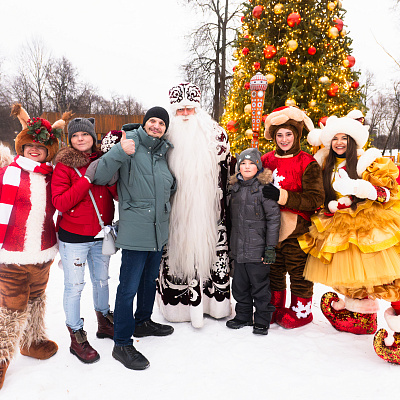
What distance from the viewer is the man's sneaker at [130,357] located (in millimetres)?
2547

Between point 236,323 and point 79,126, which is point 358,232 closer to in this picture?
point 236,323

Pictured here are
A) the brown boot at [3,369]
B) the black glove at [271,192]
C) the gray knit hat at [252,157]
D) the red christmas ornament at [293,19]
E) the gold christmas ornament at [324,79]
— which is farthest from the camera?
the gold christmas ornament at [324,79]

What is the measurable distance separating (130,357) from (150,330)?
54 centimetres

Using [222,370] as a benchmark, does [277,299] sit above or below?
above

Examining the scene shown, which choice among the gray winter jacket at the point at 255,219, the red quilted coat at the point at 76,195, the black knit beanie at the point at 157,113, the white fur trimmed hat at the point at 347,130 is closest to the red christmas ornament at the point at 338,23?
the white fur trimmed hat at the point at 347,130

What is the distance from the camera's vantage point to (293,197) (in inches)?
114

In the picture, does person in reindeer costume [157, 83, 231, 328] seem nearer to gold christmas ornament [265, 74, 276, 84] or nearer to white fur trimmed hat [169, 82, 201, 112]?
white fur trimmed hat [169, 82, 201, 112]

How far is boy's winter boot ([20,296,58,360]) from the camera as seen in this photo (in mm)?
2625

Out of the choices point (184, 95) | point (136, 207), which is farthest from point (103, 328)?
point (184, 95)

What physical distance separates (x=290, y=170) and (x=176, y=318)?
2.17 meters

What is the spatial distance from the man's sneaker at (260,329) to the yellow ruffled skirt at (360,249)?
0.79 m

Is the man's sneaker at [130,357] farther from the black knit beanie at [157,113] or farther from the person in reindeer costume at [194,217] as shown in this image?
the black knit beanie at [157,113]

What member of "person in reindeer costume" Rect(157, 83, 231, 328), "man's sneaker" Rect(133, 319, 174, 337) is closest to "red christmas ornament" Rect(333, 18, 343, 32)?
"person in reindeer costume" Rect(157, 83, 231, 328)

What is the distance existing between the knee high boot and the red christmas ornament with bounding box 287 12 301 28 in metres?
7.59
